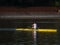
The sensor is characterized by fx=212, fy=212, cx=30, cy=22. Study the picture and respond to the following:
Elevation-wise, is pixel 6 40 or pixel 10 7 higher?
pixel 10 7

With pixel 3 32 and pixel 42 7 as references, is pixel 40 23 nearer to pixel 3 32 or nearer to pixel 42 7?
pixel 3 32

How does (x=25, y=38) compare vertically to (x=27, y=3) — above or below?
below

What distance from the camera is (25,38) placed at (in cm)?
564

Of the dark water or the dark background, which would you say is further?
the dark background

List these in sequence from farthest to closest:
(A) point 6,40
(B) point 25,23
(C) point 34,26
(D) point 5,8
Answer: (D) point 5,8 < (B) point 25,23 < (A) point 6,40 < (C) point 34,26

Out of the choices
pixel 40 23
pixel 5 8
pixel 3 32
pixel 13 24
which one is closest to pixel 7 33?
pixel 3 32

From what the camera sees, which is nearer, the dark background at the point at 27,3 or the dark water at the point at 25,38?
the dark water at the point at 25,38

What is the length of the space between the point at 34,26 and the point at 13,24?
0.88 m

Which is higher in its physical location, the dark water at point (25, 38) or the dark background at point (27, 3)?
the dark background at point (27, 3)

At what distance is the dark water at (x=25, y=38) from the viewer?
216 inches

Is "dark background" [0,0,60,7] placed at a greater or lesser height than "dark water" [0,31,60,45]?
greater

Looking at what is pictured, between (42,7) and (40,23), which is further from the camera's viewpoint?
(42,7)

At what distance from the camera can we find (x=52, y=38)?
561 cm

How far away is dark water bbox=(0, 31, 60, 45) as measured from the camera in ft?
18.0
